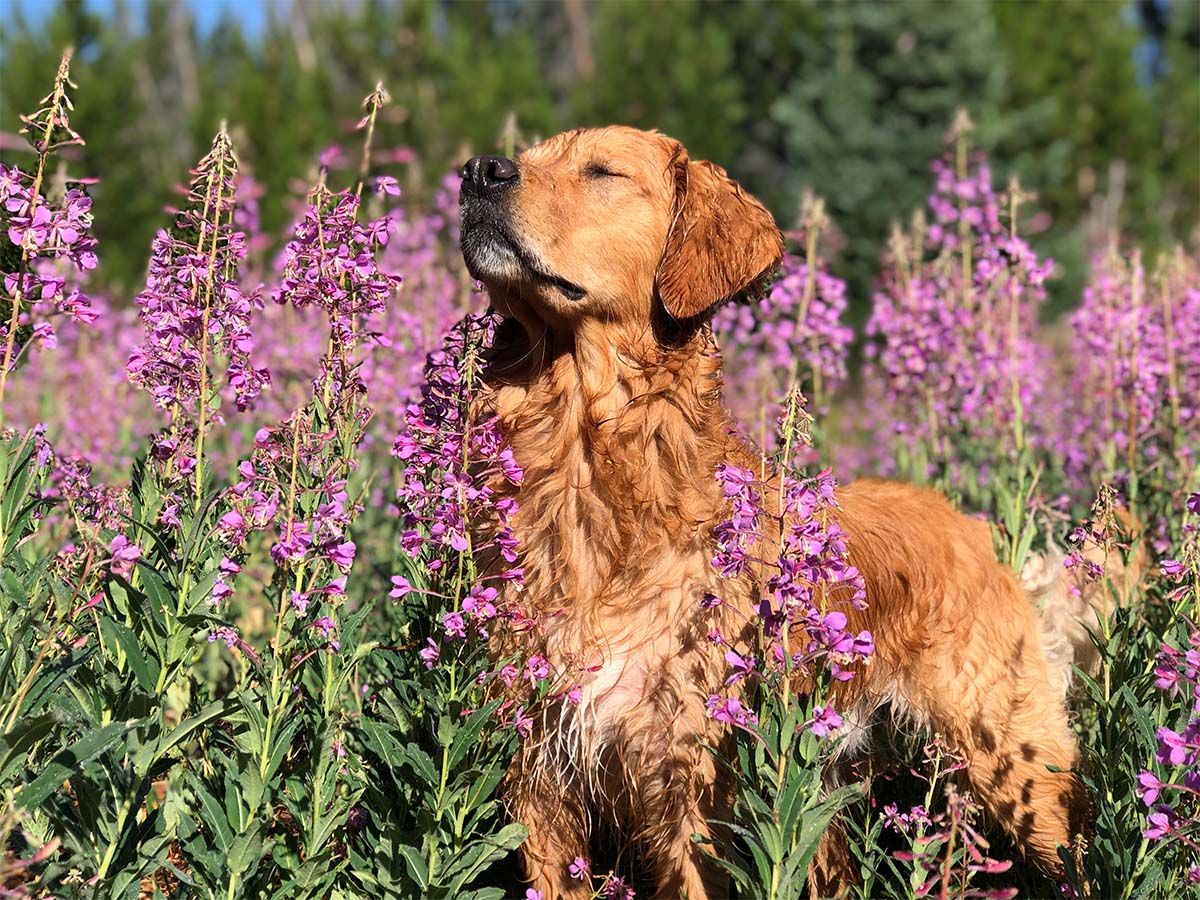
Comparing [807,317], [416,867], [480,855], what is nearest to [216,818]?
[416,867]

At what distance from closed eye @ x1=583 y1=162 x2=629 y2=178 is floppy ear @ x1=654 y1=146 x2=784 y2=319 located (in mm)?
189

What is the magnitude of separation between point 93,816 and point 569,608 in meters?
1.20

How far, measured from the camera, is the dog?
3.13 m

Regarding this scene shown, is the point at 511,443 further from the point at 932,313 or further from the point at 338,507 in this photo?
the point at 932,313

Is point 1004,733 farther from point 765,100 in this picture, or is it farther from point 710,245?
point 765,100

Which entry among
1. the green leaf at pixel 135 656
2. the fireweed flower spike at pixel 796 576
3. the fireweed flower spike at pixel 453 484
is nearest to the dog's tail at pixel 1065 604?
the fireweed flower spike at pixel 796 576

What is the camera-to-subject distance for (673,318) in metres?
3.35

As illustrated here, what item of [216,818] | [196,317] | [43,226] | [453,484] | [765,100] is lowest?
[216,818]

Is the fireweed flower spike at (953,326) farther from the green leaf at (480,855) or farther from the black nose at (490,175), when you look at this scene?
the green leaf at (480,855)

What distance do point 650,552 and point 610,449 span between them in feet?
0.97

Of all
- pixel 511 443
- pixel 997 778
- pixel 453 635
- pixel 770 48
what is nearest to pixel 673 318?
pixel 511 443

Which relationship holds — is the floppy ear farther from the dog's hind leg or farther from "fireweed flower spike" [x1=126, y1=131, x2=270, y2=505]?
the dog's hind leg

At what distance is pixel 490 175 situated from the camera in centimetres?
320

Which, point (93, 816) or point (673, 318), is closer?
point (93, 816)
